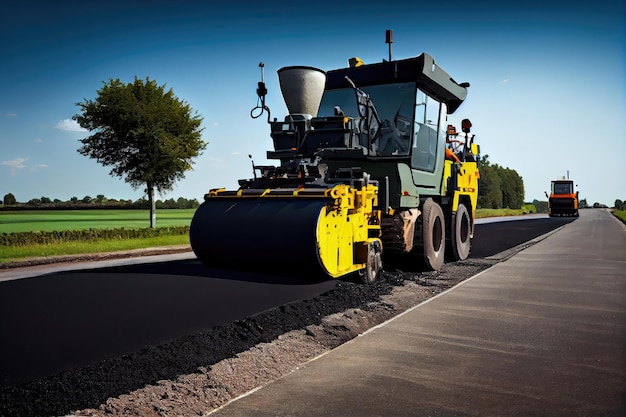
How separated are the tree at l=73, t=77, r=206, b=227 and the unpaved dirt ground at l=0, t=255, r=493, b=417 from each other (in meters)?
21.6

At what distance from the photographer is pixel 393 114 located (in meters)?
10.2

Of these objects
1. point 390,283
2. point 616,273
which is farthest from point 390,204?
point 616,273

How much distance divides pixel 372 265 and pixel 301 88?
3.28 meters

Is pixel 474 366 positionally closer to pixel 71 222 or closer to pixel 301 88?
pixel 301 88

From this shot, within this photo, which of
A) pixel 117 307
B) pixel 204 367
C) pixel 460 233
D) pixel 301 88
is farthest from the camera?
pixel 460 233

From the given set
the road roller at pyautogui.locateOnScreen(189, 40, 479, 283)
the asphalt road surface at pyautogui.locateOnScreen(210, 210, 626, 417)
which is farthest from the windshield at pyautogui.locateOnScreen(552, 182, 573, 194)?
the asphalt road surface at pyautogui.locateOnScreen(210, 210, 626, 417)

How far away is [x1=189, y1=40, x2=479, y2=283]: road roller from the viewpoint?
306 inches

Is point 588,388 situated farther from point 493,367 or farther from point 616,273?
point 616,273

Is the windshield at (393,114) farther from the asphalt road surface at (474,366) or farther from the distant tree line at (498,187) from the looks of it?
the distant tree line at (498,187)

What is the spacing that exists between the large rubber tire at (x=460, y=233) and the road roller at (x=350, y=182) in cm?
9

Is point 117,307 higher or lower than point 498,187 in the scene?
lower

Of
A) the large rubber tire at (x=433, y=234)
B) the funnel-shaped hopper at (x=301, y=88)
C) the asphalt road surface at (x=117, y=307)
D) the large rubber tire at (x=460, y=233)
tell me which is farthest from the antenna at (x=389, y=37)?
the asphalt road surface at (x=117, y=307)

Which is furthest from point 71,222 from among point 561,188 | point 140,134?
point 561,188

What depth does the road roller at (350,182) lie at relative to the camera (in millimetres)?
7777
